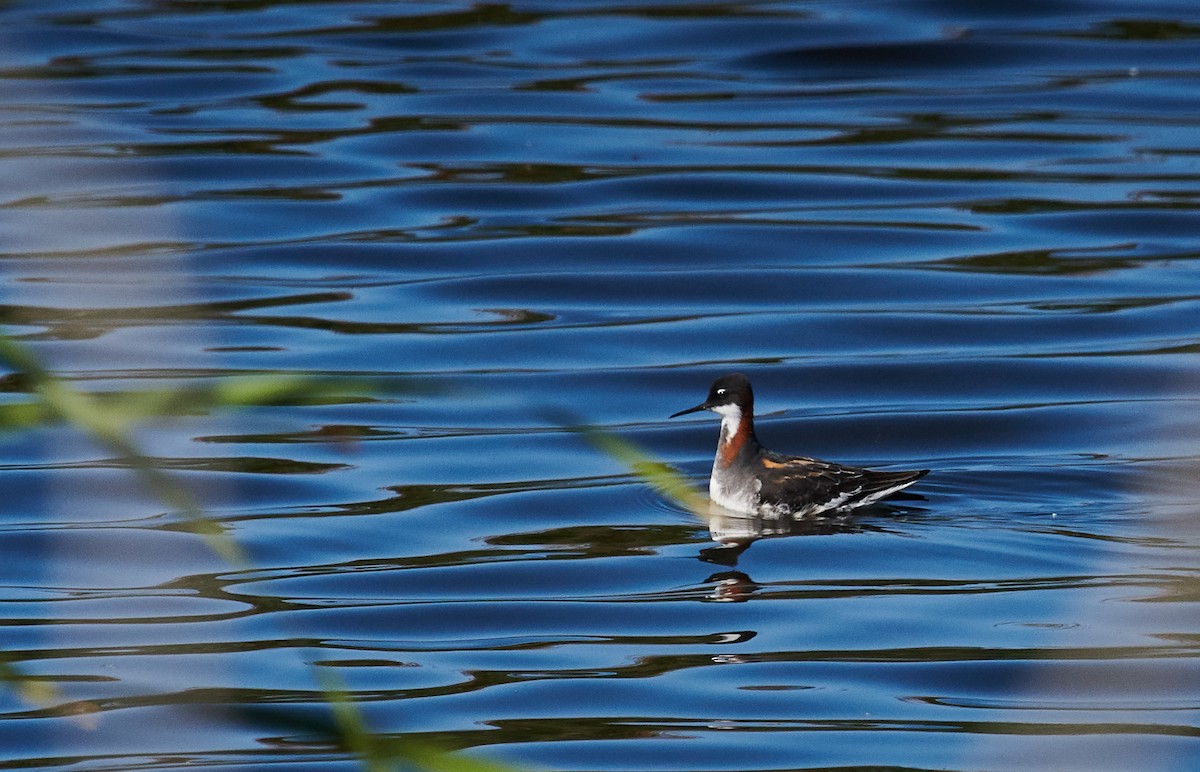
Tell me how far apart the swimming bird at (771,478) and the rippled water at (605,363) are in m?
0.18

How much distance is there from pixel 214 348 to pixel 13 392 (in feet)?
5.21

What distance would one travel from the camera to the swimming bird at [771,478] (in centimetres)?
966

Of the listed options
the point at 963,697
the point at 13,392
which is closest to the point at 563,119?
the point at 13,392

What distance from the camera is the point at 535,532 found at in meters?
9.37

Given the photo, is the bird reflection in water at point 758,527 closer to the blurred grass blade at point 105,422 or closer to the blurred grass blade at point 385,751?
the blurred grass blade at point 105,422

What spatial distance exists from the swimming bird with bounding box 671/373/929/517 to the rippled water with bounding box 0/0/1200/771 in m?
0.18

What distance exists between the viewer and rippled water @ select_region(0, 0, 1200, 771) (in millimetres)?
6754

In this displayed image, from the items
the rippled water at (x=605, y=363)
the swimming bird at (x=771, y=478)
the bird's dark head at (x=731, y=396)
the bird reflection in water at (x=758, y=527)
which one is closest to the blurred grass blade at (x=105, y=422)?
the rippled water at (x=605, y=363)

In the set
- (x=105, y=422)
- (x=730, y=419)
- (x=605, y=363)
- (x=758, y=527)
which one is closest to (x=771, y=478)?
(x=758, y=527)

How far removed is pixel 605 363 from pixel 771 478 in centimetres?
299

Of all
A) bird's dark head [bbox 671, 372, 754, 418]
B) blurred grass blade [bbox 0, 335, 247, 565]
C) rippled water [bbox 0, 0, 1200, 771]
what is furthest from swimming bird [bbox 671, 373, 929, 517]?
blurred grass blade [bbox 0, 335, 247, 565]

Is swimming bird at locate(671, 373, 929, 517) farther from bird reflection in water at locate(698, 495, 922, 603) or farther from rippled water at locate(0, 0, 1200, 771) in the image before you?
rippled water at locate(0, 0, 1200, 771)

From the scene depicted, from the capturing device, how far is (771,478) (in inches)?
391

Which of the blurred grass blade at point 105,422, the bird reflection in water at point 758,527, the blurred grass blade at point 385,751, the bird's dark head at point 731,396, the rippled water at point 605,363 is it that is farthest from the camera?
the bird's dark head at point 731,396
